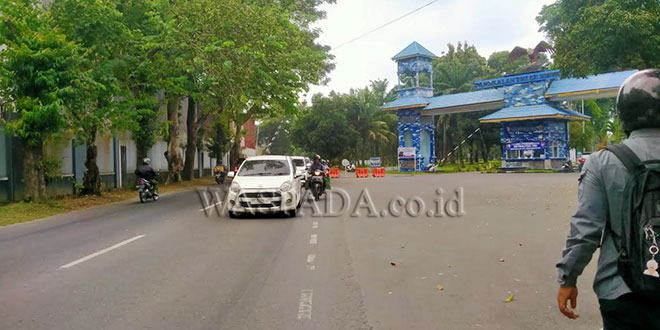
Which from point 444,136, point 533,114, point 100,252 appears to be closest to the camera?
point 100,252

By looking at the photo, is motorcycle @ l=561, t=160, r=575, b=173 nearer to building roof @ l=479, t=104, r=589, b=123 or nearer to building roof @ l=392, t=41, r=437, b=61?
building roof @ l=479, t=104, r=589, b=123

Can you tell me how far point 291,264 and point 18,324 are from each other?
3789 mm

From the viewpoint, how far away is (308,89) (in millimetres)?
29359

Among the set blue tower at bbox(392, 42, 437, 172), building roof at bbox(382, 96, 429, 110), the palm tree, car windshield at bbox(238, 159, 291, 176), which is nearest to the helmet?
car windshield at bbox(238, 159, 291, 176)

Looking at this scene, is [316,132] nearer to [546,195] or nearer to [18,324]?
[546,195]

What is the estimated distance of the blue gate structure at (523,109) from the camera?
4097 centimetres

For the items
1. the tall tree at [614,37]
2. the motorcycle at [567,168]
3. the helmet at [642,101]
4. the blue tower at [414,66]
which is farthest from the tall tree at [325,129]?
the helmet at [642,101]

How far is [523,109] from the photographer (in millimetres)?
43062

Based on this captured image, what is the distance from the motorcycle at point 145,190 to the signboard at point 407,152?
106 feet

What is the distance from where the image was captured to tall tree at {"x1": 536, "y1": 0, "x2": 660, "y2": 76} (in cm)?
1503

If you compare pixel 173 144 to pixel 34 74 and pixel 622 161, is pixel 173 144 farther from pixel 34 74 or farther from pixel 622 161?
pixel 622 161

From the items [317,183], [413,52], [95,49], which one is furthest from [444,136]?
[95,49]

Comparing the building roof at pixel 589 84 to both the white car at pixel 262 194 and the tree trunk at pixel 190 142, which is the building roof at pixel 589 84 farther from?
the white car at pixel 262 194

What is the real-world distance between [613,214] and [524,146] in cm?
4354
